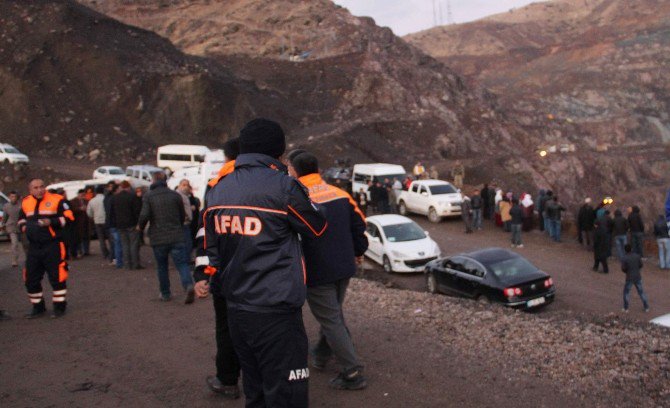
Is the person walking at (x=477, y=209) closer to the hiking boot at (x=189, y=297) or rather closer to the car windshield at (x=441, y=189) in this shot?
the car windshield at (x=441, y=189)

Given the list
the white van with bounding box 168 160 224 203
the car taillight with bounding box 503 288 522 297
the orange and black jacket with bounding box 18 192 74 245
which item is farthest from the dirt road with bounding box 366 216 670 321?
the orange and black jacket with bounding box 18 192 74 245

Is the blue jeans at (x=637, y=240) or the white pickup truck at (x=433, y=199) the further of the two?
the white pickup truck at (x=433, y=199)

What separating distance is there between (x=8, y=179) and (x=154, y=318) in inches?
1208

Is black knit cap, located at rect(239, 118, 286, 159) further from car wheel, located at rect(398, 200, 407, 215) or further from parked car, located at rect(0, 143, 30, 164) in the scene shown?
parked car, located at rect(0, 143, 30, 164)

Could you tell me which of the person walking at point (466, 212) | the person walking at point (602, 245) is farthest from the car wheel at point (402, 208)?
the person walking at point (602, 245)

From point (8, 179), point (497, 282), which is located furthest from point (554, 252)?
point (8, 179)

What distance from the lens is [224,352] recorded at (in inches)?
210

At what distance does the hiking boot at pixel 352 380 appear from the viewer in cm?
543

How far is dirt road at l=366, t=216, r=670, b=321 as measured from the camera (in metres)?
15.0

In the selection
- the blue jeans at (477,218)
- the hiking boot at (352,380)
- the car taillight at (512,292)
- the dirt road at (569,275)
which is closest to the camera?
the hiking boot at (352,380)

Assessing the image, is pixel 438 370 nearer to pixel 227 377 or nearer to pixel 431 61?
pixel 227 377

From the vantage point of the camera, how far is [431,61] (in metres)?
74.6

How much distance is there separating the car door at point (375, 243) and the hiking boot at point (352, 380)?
12977 millimetres

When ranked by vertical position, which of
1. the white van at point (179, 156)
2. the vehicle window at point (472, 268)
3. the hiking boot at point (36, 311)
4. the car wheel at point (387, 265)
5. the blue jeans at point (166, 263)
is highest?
the white van at point (179, 156)
